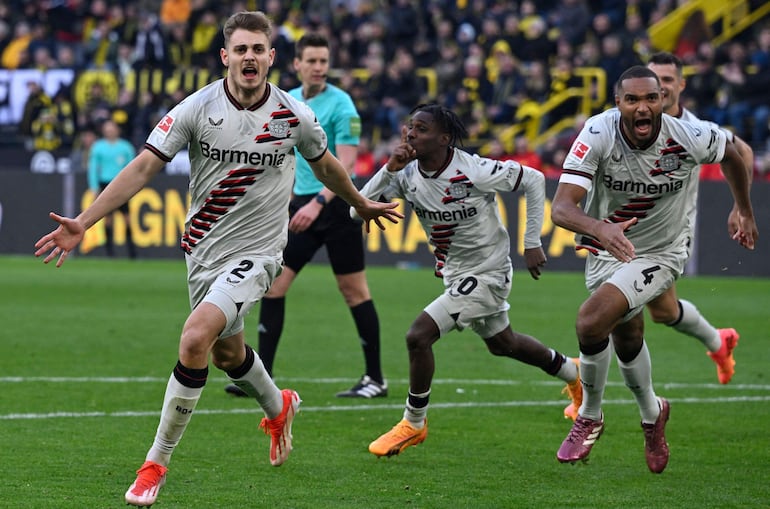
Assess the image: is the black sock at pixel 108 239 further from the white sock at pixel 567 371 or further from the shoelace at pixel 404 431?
the shoelace at pixel 404 431

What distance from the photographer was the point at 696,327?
9.40 meters

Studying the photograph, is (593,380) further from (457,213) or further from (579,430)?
(457,213)

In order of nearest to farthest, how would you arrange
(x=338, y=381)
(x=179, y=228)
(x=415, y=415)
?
1. (x=415, y=415)
2. (x=338, y=381)
3. (x=179, y=228)

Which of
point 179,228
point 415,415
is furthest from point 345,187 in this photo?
point 179,228

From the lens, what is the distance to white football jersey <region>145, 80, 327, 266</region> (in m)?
6.35

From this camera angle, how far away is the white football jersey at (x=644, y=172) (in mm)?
6914

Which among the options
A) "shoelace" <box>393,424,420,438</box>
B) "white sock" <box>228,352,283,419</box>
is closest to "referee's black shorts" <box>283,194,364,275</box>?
"shoelace" <box>393,424,420,438</box>

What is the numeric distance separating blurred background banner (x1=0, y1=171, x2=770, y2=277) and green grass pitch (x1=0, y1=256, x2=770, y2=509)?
5160 mm

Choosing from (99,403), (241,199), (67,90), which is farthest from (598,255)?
(67,90)

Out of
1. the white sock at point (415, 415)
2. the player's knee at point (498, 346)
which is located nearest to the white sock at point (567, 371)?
the player's knee at point (498, 346)

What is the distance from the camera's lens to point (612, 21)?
1003 inches

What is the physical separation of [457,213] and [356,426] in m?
1.44

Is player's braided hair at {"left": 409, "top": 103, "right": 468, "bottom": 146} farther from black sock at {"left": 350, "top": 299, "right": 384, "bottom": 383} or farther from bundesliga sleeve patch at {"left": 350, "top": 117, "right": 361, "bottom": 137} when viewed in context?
black sock at {"left": 350, "top": 299, "right": 384, "bottom": 383}

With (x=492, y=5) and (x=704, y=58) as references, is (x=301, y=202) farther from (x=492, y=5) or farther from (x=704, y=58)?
(x=492, y=5)
